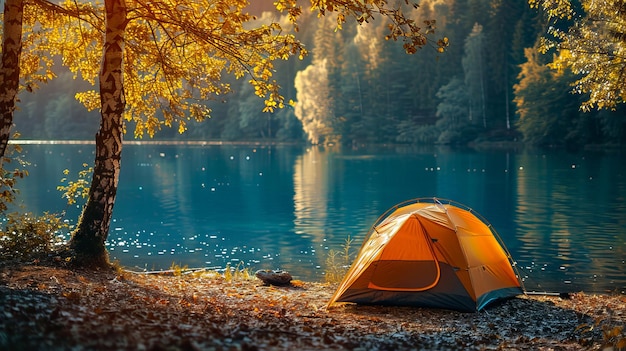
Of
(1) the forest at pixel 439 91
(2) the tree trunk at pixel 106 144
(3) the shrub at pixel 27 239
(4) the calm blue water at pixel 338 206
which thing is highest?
(1) the forest at pixel 439 91

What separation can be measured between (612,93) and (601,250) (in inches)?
276

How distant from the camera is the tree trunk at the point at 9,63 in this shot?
1130 cm

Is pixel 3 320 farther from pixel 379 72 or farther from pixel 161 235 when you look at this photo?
pixel 379 72

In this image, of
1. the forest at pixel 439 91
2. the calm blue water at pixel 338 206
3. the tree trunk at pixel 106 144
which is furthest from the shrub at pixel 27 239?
the forest at pixel 439 91

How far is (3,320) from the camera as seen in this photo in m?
7.23

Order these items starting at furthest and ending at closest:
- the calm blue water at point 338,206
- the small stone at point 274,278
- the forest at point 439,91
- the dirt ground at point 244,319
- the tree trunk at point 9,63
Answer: the forest at point 439,91
the calm blue water at point 338,206
the small stone at point 274,278
the tree trunk at point 9,63
the dirt ground at point 244,319

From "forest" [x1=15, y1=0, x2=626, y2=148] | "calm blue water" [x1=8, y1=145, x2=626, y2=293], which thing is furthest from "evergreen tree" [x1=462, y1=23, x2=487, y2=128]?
"calm blue water" [x1=8, y1=145, x2=626, y2=293]

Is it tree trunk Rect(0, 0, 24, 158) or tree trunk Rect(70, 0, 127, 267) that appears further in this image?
tree trunk Rect(70, 0, 127, 267)

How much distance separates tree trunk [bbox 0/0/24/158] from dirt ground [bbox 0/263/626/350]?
2.46m

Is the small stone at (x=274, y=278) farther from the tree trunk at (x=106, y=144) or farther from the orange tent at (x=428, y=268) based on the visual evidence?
the tree trunk at (x=106, y=144)

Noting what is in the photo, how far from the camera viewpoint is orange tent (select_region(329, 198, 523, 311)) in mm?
12898

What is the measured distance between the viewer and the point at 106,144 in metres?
12.5

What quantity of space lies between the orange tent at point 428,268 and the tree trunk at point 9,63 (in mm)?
6588

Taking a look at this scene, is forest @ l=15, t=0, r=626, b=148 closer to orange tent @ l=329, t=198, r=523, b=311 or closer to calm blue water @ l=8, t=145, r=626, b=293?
calm blue water @ l=8, t=145, r=626, b=293
